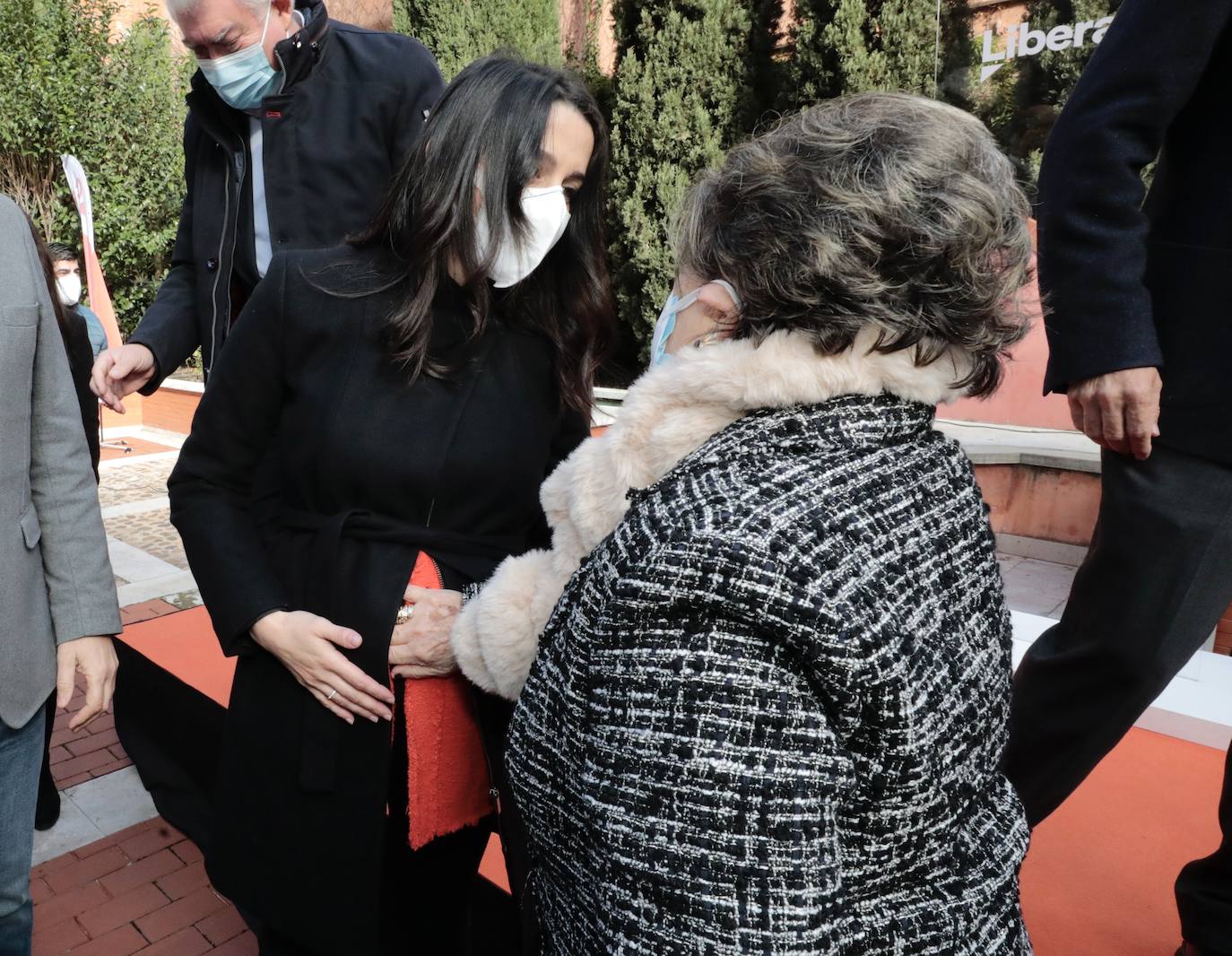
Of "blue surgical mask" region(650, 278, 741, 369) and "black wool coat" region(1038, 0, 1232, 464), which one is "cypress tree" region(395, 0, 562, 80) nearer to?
"black wool coat" region(1038, 0, 1232, 464)

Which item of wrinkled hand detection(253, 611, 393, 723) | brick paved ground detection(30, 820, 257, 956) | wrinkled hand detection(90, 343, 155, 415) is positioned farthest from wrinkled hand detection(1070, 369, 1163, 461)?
brick paved ground detection(30, 820, 257, 956)

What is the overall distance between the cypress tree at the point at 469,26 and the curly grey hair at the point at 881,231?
12.8 metres

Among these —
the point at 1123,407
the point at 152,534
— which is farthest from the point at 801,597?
the point at 152,534

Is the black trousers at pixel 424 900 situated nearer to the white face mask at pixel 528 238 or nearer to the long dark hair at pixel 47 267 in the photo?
the white face mask at pixel 528 238

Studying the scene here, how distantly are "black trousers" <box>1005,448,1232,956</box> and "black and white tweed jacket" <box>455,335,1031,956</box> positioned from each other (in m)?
0.75

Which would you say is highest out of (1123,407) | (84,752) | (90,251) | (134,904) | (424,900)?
(1123,407)

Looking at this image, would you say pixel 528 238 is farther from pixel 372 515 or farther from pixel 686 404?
pixel 686 404

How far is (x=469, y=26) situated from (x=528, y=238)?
13.0m

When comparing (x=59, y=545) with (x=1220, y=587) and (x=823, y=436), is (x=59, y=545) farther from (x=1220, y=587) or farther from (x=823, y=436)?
(x=1220, y=587)

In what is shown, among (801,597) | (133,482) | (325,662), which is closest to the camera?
(801,597)

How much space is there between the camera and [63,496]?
1.48 m

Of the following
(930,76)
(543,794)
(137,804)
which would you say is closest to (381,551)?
(543,794)

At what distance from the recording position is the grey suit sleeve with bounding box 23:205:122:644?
1.44m

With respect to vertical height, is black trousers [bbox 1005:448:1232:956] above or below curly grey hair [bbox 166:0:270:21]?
below
